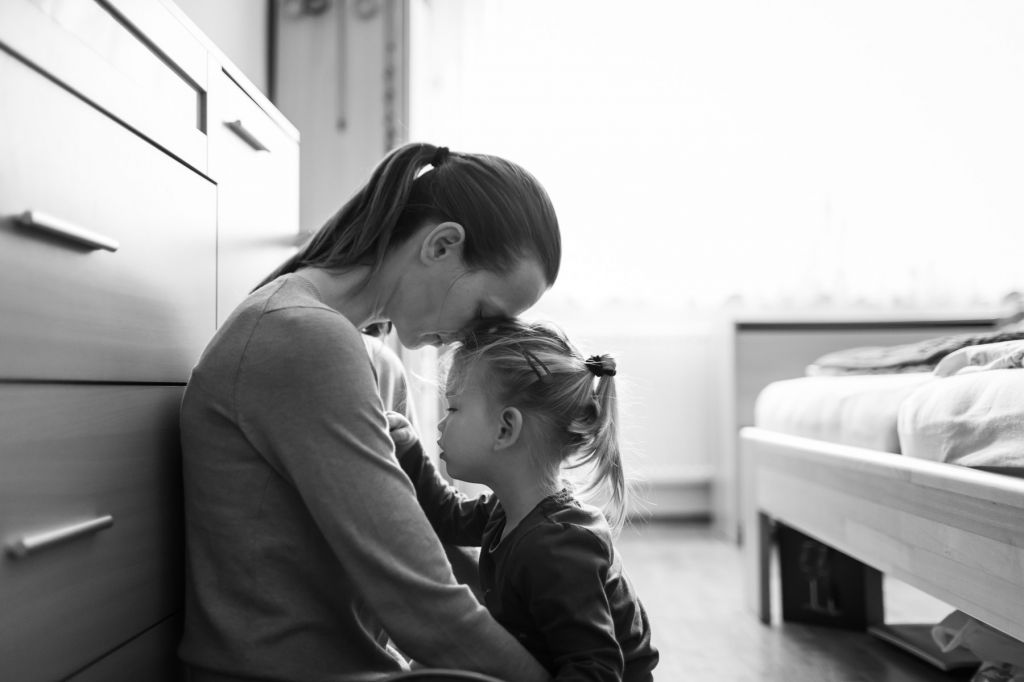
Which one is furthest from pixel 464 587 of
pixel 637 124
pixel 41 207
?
pixel 637 124

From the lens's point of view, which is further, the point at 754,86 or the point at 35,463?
the point at 754,86

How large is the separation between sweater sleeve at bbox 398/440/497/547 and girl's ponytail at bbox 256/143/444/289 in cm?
28

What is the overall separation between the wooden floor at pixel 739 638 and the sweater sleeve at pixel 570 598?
0.71 metres

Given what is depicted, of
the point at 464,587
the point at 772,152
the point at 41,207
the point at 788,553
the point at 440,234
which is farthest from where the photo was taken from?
the point at 772,152

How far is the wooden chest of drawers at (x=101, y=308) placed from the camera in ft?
2.06

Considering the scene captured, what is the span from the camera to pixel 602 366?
1047 millimetres

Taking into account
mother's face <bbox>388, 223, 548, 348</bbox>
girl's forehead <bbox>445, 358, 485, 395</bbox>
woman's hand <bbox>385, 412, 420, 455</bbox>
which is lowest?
woman's hand <bbox>385, 412, 420, 455</bbox>

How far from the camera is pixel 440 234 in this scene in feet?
3.07

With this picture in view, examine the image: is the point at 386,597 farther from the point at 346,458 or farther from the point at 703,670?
the point at 703,670

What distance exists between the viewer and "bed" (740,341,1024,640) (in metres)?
0.93

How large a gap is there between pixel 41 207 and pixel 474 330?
0.48 metres

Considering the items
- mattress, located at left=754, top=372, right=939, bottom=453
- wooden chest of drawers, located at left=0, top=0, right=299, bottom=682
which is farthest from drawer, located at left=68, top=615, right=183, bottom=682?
mattress, located at left=754, top=372, right=939, bottom=453

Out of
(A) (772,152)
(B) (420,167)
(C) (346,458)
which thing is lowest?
(C) (346,458)

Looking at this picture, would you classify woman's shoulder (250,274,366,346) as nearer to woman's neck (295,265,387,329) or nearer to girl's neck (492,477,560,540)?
woman's neck (295,265,387,329)
